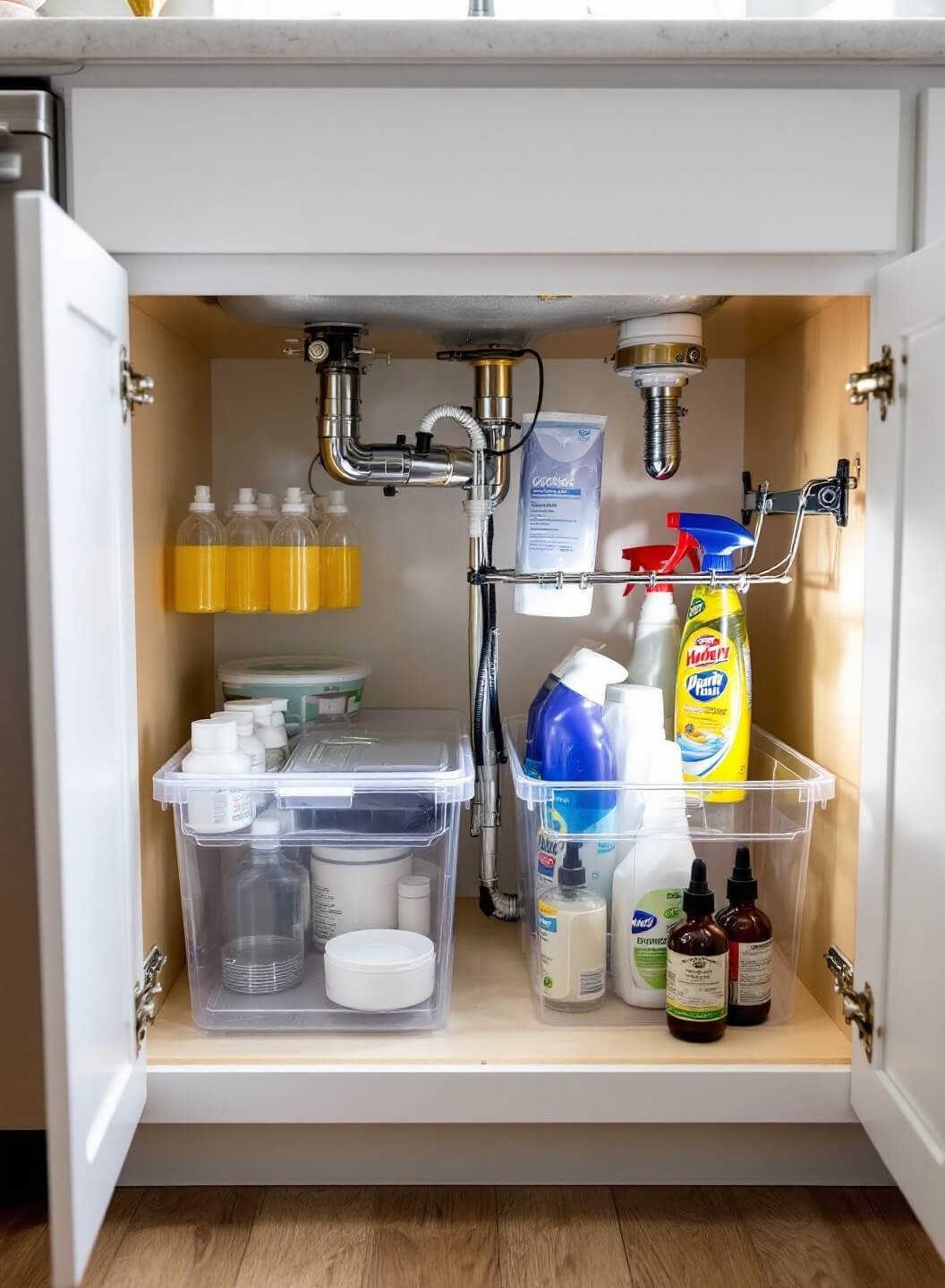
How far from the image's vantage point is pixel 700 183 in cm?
96

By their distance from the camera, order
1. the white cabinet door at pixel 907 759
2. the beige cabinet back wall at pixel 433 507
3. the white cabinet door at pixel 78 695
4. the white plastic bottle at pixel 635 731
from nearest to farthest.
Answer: the white cabinet door at pixel 78 695
the white cabinet door at pixel 907 759
the white plastic bottle at pixel 635 731
the beige cabinet back wall at pixel 433 507

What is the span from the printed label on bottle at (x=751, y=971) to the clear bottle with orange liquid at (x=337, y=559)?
59cm

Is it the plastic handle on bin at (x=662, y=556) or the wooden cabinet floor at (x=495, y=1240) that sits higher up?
the plastic handle on bin at (x=662, y=556)

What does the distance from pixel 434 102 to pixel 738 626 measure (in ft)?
2.02

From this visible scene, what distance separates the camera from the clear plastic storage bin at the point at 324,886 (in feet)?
3.64

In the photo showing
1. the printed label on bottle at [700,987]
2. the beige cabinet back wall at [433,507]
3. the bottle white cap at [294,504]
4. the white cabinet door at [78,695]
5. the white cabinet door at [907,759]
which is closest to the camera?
the white cabinet door at [78,695]

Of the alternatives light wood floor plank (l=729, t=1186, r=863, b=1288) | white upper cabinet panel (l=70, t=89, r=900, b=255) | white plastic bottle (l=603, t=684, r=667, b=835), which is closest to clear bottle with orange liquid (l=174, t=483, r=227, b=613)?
white upper cabinet panel (l=70, t=89, r=900, b=255)

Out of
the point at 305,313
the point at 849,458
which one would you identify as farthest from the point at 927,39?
the point at 305,313

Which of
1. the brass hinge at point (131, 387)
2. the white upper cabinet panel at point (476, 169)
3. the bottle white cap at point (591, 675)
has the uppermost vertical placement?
the white upper cabinet panel at point (476, 169)

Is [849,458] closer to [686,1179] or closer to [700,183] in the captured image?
[700,183]

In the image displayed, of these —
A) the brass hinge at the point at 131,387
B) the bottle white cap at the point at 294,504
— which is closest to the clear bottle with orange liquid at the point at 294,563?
the bottle white cap at the point at 294,504

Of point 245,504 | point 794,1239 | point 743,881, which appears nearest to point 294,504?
point 245,504

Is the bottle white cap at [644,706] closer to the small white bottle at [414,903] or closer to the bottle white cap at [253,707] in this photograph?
the small white bottle at [414,903]

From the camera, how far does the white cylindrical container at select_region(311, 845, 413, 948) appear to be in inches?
46.4
